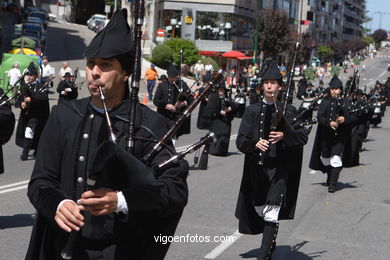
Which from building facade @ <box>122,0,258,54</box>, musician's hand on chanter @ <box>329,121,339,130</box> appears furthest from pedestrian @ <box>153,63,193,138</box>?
building facade @ <box>122,0,258,54</box>

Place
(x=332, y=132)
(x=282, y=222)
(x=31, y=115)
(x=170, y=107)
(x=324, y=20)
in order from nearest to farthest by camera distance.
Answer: (x=282, y=222) < (x=332, y=132) < (x=170, y=107) < (x=31, y=115) < (x=324, y=20)

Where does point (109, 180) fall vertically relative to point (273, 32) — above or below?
below

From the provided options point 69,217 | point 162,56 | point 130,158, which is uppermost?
point 130,158

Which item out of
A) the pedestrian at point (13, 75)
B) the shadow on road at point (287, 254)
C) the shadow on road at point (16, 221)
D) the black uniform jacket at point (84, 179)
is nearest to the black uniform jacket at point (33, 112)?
the shadow on road at point (16, 221)

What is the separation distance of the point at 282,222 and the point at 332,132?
10.9ft

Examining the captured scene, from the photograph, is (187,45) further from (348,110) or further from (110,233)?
(110,233)

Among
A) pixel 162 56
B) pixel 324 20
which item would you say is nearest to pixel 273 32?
pixel 162 56

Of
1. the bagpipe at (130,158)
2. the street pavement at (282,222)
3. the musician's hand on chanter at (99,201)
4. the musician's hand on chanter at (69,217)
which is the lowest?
the street pavement at (282,222)

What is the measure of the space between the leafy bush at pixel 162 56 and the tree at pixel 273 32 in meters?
29.7

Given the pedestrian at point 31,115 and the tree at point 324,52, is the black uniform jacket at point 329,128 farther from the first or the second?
the tree at point 324,52

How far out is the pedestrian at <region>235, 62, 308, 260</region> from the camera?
8148 mm

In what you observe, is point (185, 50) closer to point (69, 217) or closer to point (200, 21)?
point (200, 21)

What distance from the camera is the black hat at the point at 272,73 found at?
830cm

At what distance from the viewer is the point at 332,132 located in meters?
13.6
